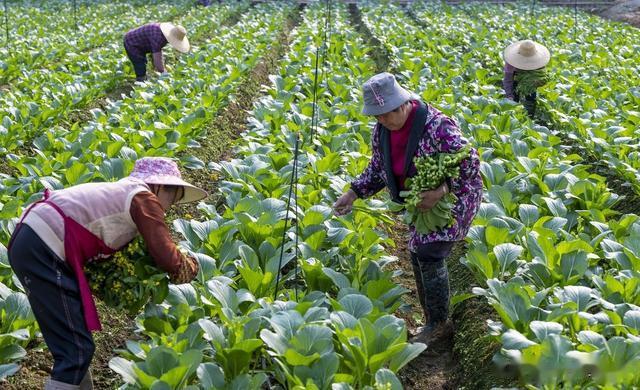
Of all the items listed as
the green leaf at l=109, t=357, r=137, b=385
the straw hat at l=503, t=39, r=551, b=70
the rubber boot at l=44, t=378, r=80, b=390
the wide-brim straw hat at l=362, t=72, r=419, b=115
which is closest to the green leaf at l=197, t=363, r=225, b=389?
the green leaf at l=109, t=357, r=137, b=385

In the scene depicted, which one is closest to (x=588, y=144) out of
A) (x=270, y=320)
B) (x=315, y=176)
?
(x=315, y=176)

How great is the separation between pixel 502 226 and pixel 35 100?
6.90 meters

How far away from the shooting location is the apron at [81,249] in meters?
3.66

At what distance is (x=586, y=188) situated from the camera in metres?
6.43

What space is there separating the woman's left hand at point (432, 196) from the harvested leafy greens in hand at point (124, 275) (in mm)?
1458

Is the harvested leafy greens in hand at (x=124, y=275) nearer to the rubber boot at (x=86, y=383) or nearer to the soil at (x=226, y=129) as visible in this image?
the rubber boot at (x=86, y=383)

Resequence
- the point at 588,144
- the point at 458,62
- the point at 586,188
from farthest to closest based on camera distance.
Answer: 1. the point at 458,62
2. the point at 588,144
3. the point at 586,188

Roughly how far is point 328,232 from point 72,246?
2.25 metres

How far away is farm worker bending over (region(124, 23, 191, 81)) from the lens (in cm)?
1186

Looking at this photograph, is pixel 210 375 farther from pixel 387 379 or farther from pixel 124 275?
pixel 387 379

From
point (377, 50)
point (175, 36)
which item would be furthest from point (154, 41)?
point (377, 50)

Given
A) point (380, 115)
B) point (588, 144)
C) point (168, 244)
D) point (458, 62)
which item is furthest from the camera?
point (458, 62)

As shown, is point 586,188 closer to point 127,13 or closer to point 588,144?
point 588,144

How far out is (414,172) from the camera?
462cm
